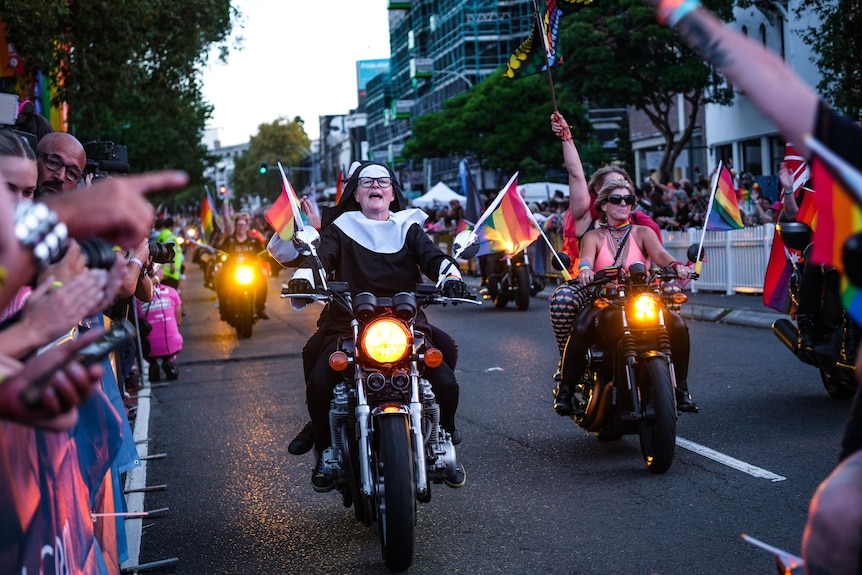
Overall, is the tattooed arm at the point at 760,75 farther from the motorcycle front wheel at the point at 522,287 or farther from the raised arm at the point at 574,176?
the motorcycle front wheel at the point at 522,287

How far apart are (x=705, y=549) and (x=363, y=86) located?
549 ft

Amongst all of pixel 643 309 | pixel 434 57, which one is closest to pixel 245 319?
pixel 643 309

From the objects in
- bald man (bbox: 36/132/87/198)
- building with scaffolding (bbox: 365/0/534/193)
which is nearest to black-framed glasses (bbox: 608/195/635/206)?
bald man (bbox: 36/132/87/198)

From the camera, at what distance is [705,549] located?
18.2ft

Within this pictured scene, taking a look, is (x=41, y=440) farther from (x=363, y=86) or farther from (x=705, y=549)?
(x=363, y=86)

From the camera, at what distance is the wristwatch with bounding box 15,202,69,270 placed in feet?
7.95

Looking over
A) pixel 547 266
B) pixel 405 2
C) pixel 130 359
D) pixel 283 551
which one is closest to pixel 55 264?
pixel 283 551

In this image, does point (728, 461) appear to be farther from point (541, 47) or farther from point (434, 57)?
point (434, 57)

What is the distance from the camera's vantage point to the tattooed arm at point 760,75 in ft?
8.42

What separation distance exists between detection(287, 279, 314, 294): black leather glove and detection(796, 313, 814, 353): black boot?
4.45 metres

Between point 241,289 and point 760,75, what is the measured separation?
1518 centimetres

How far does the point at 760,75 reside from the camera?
2.63 meters

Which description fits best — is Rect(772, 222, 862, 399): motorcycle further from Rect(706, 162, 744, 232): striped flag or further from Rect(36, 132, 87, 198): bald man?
Rect(36, 132, 87, 198): bald man

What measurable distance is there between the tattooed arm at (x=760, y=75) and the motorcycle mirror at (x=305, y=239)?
3298 millimetres
